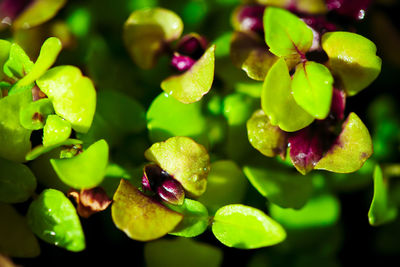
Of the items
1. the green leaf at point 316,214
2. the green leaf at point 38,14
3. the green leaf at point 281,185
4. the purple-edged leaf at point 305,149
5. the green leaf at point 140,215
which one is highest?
the green leaf at point 38,14

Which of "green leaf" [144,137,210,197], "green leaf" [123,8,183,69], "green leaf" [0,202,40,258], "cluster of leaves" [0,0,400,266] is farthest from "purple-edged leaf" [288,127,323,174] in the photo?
"green leaf" [0,202,40,258]

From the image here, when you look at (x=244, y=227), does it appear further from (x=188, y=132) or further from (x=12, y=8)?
(x=12, y=8)

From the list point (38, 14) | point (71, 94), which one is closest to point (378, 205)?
point (71, 94)

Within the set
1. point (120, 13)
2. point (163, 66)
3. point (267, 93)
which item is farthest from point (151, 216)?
point (120, 13)

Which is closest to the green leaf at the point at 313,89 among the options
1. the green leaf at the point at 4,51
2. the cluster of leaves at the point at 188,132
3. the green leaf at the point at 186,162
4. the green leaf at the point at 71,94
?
the cluster of leaves at the point at 188,132

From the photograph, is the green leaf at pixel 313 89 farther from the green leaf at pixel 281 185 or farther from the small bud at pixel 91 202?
the small bud at pixel 91 202

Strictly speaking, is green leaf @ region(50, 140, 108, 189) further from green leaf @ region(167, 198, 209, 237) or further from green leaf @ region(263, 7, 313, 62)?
green leaf @ region(263, 7, 313, 62)
